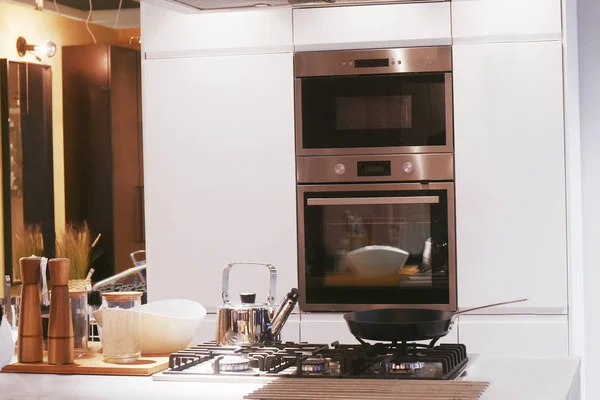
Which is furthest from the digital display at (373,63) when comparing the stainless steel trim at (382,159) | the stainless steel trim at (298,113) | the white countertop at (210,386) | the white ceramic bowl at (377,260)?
the white countertop at (210,386)

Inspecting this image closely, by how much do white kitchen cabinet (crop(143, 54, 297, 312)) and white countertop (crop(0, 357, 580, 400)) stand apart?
5.19ft

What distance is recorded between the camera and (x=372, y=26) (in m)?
3.89

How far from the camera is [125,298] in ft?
8.34

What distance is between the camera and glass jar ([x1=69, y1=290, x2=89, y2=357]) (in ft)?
8.68

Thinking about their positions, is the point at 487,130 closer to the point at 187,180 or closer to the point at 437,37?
the point at 437,37

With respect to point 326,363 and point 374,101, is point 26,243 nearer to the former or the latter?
point 374,101

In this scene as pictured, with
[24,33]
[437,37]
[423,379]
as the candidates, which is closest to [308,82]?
[437,37]

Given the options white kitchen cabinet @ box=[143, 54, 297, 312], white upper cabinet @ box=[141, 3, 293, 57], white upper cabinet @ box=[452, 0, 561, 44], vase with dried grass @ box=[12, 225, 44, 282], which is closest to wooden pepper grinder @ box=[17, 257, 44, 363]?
white kitchen cabinet @ box=[143, 54, 297, 312]

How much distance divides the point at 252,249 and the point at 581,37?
67.9 inches

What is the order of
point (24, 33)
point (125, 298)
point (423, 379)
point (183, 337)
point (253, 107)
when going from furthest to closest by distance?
point (24, 33), point (253, 107), point (183, 337), point (125, 298), point (423, 379)

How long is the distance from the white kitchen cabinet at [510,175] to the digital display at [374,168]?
0.92ft

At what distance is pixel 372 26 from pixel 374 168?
58cm

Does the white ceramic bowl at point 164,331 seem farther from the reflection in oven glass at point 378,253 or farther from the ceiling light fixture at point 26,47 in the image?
the ceiling light fixture at point 26,47

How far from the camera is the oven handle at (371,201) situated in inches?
151
